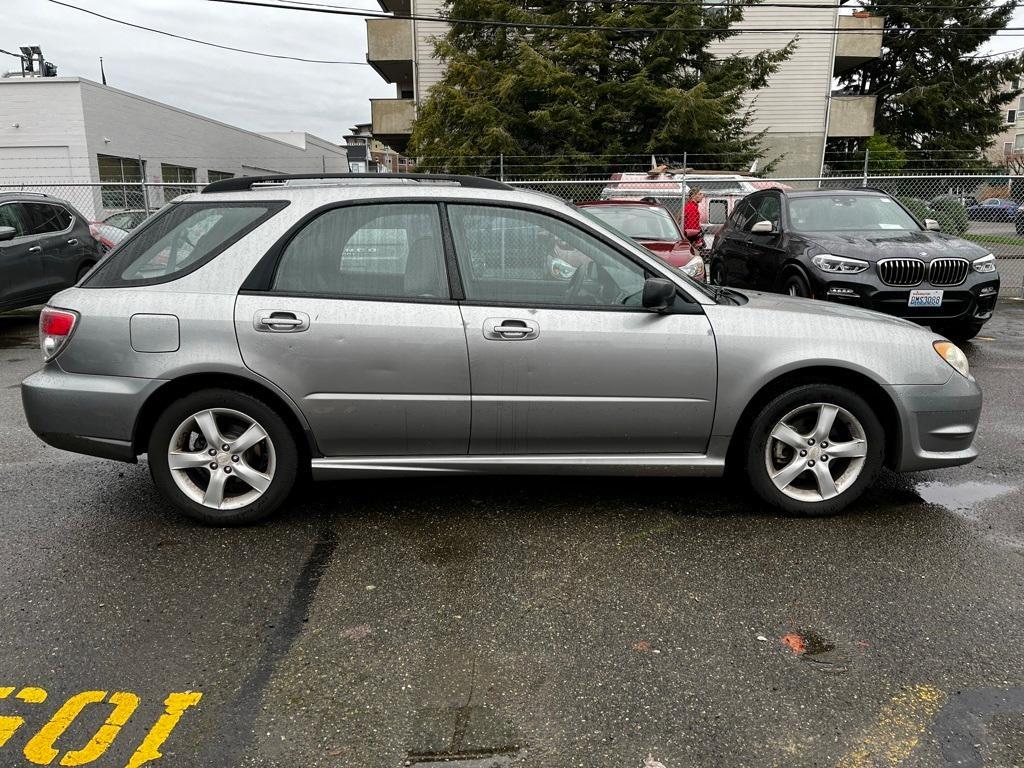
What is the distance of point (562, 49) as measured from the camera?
784 inches

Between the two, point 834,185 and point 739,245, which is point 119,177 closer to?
point 739,245

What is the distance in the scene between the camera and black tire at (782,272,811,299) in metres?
8.45

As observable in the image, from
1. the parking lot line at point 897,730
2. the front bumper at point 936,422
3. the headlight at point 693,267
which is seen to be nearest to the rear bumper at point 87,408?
the parking lot line at point 897,730

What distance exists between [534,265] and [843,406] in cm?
170

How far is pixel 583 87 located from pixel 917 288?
13898 millimetres

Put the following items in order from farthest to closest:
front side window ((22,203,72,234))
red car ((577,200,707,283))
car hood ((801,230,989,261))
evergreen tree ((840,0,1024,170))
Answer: evergreen tree ((840,0,1024,170)), front side window ((22,203,72,234)), red car ((577,200,707,283)), car hood ((801,230,989,261))

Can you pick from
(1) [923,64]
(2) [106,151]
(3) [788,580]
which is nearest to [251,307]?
(3) [788,580]

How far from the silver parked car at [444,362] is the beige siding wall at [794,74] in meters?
24.1

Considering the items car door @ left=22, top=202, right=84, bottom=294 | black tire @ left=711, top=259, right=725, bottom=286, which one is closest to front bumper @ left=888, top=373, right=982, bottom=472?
black tire @ left=711, top=259, right=725, bottom=286

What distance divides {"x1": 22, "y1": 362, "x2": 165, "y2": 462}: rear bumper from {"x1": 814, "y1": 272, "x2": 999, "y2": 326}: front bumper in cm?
671

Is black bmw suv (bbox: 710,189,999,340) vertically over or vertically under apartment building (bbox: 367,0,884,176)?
under

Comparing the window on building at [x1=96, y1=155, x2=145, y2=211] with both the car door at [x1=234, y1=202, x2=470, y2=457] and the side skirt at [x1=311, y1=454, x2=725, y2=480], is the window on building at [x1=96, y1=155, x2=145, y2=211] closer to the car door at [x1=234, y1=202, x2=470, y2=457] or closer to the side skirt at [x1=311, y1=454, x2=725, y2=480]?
the car door at [x1=234, y1=202, x2=470, y2=457]

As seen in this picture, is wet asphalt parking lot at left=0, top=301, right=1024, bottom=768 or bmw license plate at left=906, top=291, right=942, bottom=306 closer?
wet asphalt parking lot at left=0, top=301, right=1024, bottom=768

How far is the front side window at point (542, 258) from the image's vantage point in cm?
391
